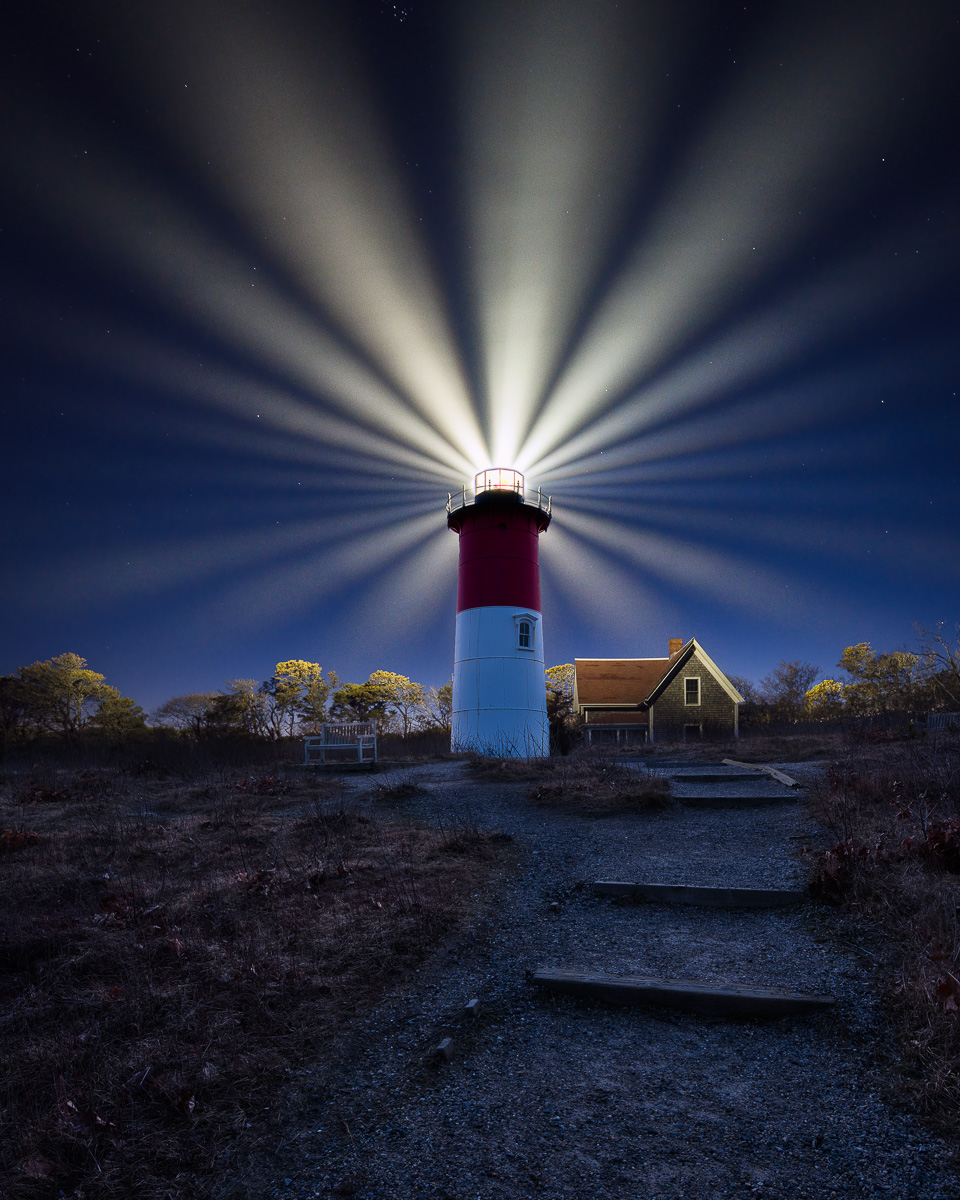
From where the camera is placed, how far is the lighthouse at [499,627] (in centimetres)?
1983

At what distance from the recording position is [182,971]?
420cm

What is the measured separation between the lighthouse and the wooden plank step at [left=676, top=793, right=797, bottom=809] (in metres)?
10.2

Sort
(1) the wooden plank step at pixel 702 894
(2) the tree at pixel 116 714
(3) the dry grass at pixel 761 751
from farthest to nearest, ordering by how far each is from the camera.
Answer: (2) the tree at pixel 116 714
(3) the dry grass at pixel 761 751
(1) the wooden plank step at pixel 702 894

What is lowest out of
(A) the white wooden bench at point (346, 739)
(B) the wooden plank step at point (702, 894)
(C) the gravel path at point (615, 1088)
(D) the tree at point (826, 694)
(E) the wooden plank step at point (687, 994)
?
→ (C) the gravel path at point (615, 1088)

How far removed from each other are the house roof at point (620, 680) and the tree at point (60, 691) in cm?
2655

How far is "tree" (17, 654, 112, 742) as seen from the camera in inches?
1328

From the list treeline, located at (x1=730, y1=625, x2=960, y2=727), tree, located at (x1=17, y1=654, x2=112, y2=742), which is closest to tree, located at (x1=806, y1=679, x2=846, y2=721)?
treeline, located at (x1=730, y1=625, x2=960, y2=727)

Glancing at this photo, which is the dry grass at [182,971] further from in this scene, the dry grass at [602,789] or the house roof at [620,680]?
the house roof at [620,680]

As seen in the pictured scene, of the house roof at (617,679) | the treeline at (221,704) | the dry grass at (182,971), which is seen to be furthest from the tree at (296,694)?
the dry grass at (182,971)

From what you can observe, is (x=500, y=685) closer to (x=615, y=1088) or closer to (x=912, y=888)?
(x=912, y=888)

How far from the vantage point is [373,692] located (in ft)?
138

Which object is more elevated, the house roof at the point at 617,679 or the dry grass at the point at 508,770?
the house roof at the point at 617,679

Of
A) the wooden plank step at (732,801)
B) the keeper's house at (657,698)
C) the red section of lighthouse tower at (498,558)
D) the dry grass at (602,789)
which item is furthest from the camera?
the keeper's house at (657,698)

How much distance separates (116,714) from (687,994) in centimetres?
4165
